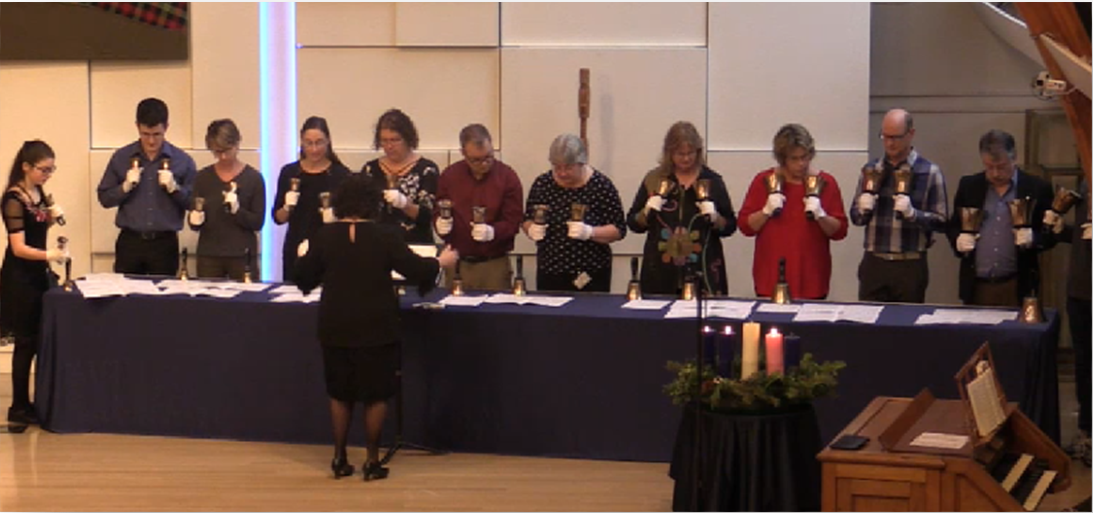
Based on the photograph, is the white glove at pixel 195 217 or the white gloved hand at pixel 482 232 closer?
the white gloved hand at pixel 482 232

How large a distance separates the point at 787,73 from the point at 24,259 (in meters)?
3.82

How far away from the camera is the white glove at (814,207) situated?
648 cm

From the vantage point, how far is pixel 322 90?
327 inches

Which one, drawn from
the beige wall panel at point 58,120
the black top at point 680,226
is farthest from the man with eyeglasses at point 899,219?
the beige wall panel at point 58,120

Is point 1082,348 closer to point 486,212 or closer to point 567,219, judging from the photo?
point 567,219

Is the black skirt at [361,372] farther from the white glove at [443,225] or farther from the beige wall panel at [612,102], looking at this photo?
the beige wall panel at [612,102]

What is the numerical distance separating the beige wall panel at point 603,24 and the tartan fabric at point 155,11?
68.5 inches

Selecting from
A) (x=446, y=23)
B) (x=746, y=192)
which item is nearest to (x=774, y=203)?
(x=746, y=192)

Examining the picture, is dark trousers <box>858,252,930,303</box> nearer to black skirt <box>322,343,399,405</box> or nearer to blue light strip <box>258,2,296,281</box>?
black skirt <box>322,343,399,405</box>

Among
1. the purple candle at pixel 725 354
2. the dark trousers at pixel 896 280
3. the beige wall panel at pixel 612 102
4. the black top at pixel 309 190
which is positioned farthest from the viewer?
the beige wall panel at pixel 612 102

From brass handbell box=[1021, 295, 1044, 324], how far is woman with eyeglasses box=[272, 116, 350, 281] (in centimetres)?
309

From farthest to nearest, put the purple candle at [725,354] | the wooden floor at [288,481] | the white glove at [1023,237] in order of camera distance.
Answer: the white glove at [1023,237] → the wooden floor at [288,481] → the purple candle at [725,354]

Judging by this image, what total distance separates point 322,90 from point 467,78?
781mm

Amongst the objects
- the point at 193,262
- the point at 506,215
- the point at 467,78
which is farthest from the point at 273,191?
the point at 506,215
